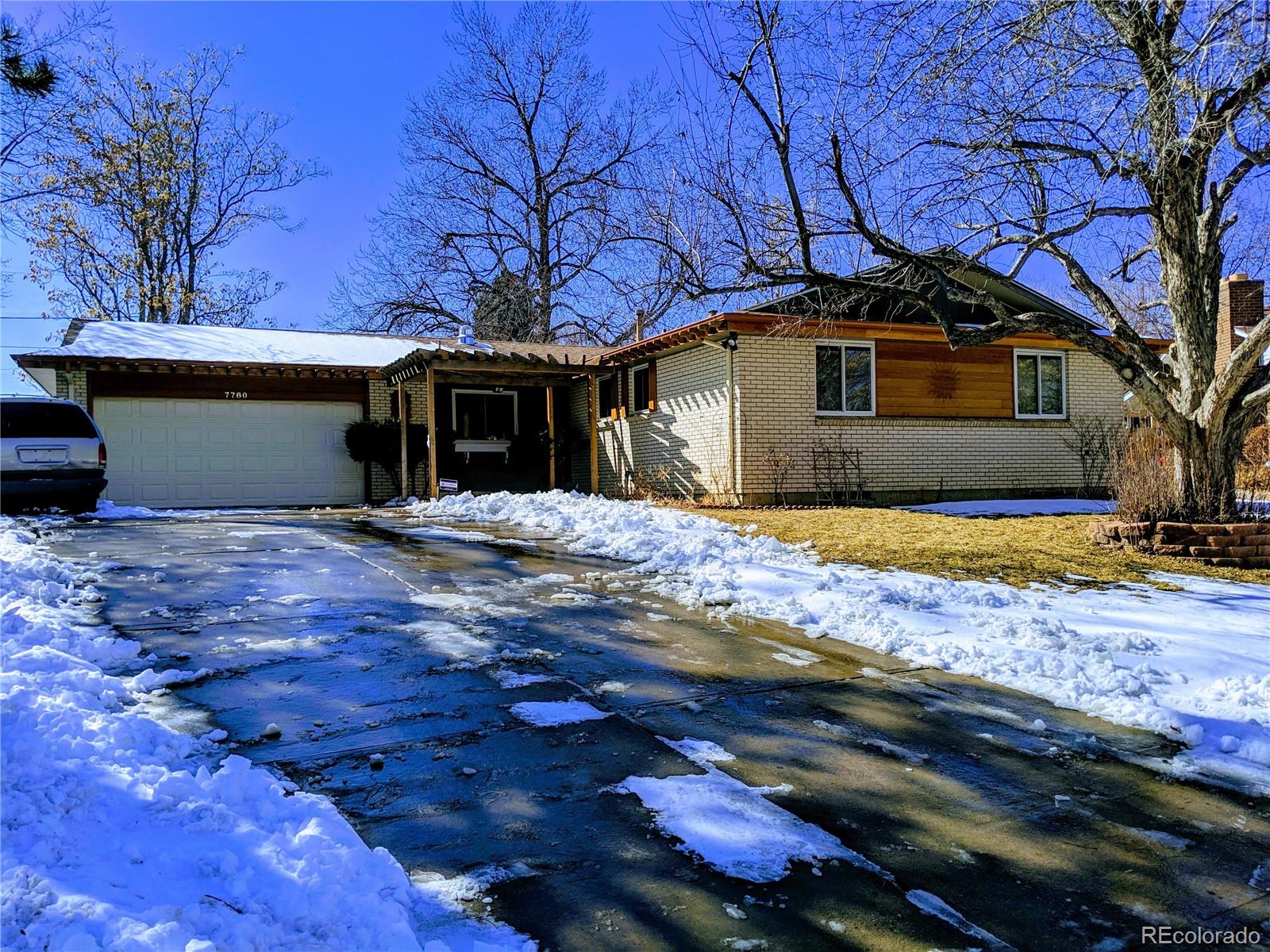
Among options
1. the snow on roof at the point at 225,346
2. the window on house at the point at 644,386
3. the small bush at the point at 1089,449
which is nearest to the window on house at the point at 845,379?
the window on house at the point at 644,386

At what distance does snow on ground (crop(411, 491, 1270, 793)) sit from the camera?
3.82 metres

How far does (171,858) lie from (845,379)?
13.9 metres

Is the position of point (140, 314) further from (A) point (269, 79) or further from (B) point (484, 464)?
(B) point (484, 464)

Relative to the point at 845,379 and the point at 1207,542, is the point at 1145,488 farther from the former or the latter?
the point at 845,379

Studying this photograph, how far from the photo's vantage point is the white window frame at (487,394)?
18297mm

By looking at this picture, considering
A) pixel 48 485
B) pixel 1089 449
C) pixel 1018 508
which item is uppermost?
pixel 1089 449

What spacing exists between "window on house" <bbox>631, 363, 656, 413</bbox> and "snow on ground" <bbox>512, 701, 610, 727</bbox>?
12967 millimetres

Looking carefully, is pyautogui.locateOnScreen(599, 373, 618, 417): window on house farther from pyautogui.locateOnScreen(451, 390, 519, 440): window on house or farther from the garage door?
the garage door

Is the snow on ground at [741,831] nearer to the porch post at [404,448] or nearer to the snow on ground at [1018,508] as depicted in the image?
the snow on ground at [1018,508]

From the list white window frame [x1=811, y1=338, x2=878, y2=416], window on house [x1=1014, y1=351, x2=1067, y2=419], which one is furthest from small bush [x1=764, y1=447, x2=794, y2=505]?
window on house [x1=1014, y1=351, x2=1067, y2=419]

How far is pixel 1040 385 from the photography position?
16.1 meters

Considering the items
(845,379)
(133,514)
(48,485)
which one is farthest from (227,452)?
(845,379)

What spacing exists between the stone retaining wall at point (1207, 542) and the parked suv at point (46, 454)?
1368 centimetres

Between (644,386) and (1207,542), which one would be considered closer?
(1207,542)
